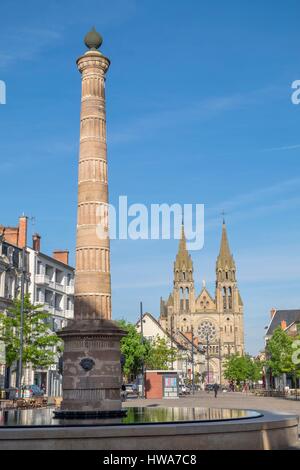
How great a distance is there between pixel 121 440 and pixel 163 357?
7100 centimetres

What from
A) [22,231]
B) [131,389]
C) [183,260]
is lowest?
[131,389]

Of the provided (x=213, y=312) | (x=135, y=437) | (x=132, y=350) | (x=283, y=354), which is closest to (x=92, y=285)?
(x=135, y=437)

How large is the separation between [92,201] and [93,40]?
25.1 ft

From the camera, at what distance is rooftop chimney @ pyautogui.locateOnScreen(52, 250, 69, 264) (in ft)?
227

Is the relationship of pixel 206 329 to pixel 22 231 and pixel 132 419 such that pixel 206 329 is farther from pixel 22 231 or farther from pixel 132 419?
pixel 132 419

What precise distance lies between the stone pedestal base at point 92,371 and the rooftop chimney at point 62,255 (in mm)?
46160

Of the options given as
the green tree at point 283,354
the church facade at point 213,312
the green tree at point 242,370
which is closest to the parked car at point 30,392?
the green tree at point 283,354

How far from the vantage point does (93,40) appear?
27.7 meters

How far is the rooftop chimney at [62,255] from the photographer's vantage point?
69.3 m

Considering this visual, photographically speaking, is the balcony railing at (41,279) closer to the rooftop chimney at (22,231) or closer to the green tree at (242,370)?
the rooftop chimney at (22,231)

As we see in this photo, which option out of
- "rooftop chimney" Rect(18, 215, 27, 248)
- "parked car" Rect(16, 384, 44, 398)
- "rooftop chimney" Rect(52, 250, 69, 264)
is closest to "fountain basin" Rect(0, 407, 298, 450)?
"parked car" Rect(16, 384, 44, 398)

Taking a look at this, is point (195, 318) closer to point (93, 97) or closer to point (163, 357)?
point (163, 357)
